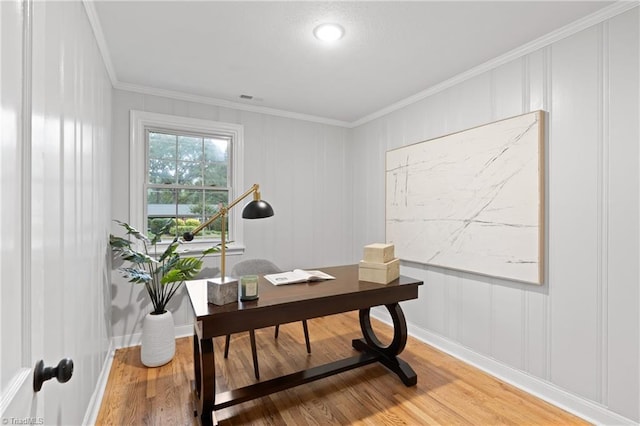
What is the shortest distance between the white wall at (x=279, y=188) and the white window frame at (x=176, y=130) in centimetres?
6

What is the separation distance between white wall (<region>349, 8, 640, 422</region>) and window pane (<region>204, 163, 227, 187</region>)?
258cm

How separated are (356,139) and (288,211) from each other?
4.58 ft

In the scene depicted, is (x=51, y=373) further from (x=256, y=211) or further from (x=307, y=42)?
(x=307, y=42)

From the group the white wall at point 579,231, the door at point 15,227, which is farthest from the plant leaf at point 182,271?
the white wall at point 579,231

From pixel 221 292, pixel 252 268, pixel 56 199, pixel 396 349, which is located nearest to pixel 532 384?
pixel 396 349

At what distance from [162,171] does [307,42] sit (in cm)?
202

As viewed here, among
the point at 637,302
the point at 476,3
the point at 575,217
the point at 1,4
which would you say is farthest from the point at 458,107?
the point at 1,4

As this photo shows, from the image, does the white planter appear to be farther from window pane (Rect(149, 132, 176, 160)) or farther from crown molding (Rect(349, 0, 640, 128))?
crown molding (Rect(349, 0, 640, 128))

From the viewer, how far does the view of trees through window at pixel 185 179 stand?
127 inches

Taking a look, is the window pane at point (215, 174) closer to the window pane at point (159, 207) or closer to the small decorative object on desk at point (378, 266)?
the window pane at point (159, 207)

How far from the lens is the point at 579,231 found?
6.81 feet

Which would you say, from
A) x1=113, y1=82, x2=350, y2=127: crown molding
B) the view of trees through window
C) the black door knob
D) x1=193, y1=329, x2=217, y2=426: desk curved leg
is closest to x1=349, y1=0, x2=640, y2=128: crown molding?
x1=113, y1=82, x2=350, y2=127: crown molding

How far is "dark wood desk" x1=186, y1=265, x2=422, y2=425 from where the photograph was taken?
1.73m

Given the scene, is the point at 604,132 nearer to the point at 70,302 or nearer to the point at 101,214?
the point at 70,302
